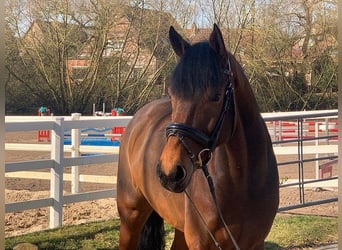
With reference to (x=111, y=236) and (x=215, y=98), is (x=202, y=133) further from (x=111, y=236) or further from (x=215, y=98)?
(x=111, y=236)

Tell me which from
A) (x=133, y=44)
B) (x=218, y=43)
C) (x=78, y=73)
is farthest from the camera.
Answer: (x=78, y=73)

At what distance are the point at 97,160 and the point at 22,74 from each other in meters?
15.2

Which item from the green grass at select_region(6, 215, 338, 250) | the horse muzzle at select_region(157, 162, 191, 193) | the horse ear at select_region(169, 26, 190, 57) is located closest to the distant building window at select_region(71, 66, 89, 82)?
the green grass at select_region(6, 215, 338, 250)

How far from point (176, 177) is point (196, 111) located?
298 millimetres

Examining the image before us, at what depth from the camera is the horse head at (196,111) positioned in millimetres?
1941

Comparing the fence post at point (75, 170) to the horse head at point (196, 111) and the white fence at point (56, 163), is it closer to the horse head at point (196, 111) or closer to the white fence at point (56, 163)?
the white fence at point (56, 163)

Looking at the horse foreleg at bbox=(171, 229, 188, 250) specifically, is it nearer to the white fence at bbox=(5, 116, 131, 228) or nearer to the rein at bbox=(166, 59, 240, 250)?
the rein at bbox=(166, 59, 240, 250)

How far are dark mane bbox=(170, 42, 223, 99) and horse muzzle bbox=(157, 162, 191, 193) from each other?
32 centimetres

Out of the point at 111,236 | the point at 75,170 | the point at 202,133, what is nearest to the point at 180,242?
the point at 202,133

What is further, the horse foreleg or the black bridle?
the horse foreleg

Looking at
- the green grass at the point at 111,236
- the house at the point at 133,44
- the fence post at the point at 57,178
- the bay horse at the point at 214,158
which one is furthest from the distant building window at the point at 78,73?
the bay horse at the point at 214,158

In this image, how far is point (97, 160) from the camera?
6.50 metres

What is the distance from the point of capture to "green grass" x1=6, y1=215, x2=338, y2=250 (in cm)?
517

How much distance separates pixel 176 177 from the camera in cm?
192
